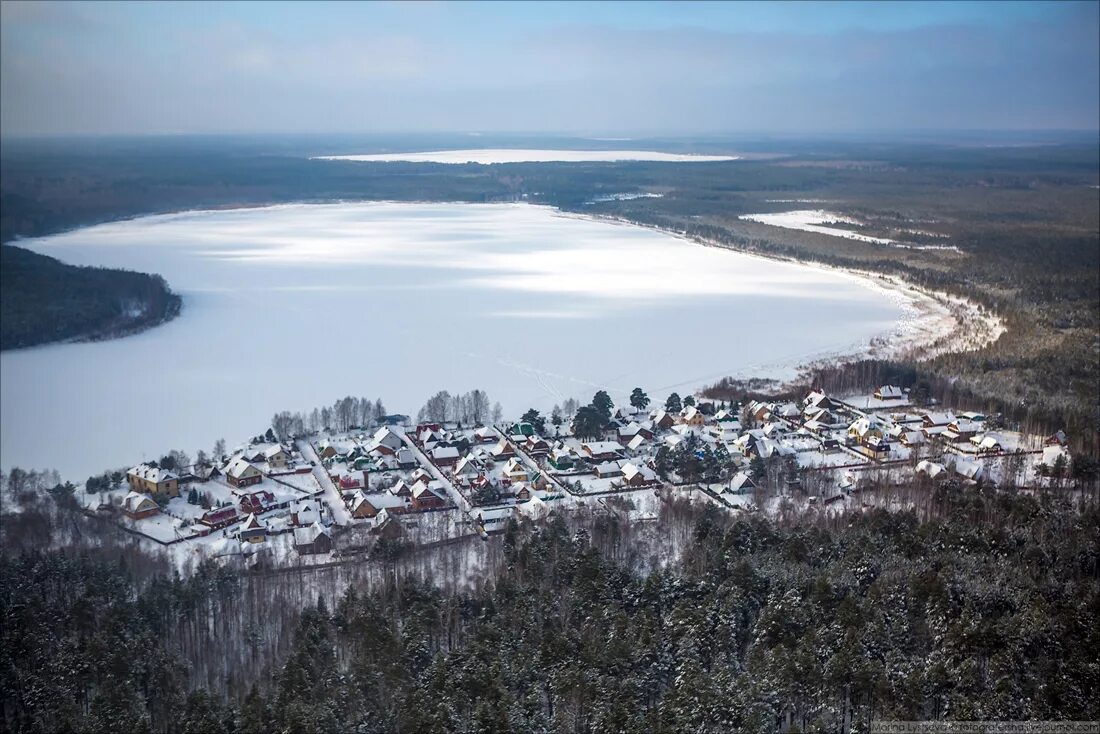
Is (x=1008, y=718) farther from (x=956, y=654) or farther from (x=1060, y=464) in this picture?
(x=1060, y=464)

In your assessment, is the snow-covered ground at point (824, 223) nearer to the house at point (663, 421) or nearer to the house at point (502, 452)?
the house at point (663, 421)

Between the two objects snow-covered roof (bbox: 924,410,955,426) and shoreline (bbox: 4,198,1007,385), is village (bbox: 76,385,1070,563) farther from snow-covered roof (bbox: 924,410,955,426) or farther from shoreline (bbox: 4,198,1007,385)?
shoreline (bbox: 4,198,1007,385)

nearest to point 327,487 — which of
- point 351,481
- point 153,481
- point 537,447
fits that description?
point 351,481

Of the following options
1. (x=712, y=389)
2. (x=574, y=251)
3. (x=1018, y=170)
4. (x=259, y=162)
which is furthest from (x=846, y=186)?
(x=712, y=389)

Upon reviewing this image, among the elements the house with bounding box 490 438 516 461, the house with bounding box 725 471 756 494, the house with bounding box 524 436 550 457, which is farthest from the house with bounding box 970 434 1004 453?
the house with bounding box 490 438 516 461

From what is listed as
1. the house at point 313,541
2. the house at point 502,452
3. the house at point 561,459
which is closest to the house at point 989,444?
the house at point 561,459

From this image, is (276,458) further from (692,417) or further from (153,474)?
(692,417)

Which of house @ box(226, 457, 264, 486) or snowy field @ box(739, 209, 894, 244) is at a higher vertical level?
snowy field @ box(739, 209, 894, 244)
